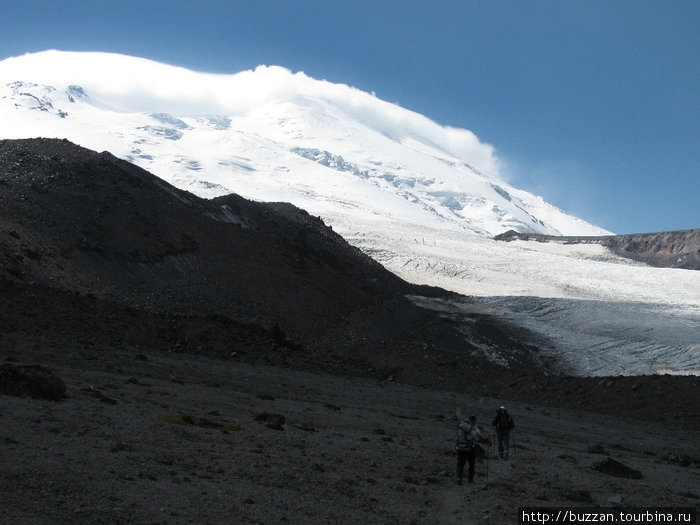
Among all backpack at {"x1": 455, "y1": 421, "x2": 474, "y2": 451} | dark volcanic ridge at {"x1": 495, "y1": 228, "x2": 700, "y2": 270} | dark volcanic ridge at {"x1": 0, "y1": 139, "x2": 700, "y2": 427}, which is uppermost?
dark volcanic ridge at {"x1": 495, "y1": 228, "x2": 700, "y2": 270}

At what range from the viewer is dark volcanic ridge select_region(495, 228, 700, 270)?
362 ft

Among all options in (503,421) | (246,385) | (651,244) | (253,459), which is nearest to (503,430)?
(503,421)

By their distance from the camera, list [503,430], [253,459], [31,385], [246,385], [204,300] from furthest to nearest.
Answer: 1. [204,300]
2. [246,385]
3. [503,430]
4. [31,385]
5. [253,459]

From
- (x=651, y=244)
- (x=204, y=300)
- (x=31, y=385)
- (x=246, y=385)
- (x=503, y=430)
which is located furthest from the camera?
(x=651, y=244)

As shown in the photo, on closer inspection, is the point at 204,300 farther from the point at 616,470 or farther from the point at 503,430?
the point at 616,470

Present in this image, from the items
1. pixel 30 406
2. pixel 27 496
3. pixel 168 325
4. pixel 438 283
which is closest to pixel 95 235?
pixel 168 325

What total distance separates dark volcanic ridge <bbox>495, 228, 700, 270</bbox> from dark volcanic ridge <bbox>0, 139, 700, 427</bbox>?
277ft

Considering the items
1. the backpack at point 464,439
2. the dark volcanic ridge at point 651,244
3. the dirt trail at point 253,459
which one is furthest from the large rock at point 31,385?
the dark volcanic ridge at point 651,244

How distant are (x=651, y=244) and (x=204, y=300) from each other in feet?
345

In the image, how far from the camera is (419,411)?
17.2 meters

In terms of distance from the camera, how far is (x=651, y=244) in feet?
385

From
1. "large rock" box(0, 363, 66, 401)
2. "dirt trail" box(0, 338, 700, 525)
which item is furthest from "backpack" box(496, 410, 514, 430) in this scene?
"large rock" box(0, 363, 66, 401)

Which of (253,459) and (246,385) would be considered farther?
(246,385)

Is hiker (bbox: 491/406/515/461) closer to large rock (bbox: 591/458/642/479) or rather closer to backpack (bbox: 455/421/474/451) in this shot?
large rock (bbox: 591/458/642/479)
